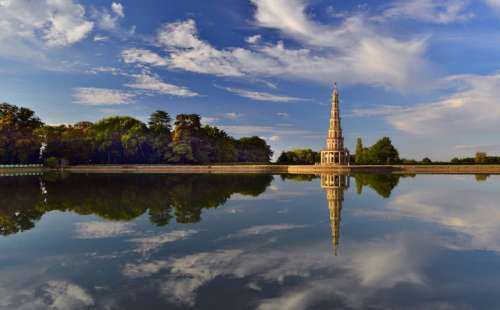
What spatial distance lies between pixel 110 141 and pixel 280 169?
103 ft

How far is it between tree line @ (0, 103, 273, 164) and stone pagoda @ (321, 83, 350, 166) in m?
21.8

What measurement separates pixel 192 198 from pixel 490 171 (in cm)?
5473

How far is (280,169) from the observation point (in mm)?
62500

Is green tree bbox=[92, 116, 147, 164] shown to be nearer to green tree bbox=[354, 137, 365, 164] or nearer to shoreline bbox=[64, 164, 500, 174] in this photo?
shoreline bbox=[64, 164, 500, 174]

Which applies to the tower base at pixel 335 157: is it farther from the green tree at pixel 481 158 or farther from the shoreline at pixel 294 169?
the green tree at pixel 481 158

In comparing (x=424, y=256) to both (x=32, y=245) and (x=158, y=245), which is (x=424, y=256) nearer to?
(x=158, y=245)

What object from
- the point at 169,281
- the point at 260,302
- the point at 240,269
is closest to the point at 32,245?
the point at 169,281

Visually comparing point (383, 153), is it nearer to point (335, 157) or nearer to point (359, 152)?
point (335, 157)

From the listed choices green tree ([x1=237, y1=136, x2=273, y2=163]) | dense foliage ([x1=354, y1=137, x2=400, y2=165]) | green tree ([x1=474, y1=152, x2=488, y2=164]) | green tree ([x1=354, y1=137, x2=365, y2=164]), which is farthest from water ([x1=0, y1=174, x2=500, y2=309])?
green tree ([x1=237, y1=136, x2=273, y2=163])

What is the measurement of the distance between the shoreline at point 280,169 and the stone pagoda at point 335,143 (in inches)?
510

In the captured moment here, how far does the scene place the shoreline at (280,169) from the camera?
57.8 metres

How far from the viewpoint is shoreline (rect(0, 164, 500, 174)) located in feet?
190

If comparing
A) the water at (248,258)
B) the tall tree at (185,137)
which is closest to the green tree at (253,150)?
the tall tree at (185,137)

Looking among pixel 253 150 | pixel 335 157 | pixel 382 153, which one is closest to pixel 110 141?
pixel 253 150
